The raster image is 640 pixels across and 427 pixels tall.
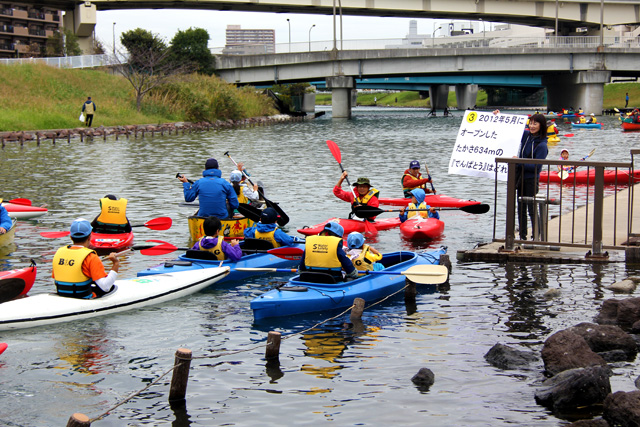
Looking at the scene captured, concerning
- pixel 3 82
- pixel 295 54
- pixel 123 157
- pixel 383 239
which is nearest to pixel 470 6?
pixel 295 54

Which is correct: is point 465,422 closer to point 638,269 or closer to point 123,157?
point 638,269

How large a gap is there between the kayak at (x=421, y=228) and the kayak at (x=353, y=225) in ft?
3.05

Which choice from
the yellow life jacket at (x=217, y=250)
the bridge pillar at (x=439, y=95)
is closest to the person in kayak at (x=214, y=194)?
the yellow life jacket at (x=217, y=250)

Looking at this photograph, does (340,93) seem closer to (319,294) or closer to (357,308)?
(319,294)

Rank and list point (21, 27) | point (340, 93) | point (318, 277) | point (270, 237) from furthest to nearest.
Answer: point (21, 27) → point (340, 93) → point (270, 237) → point (318, 277)

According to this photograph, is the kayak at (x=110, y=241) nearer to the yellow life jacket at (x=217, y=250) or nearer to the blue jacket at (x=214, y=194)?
the blue jacket at (x=214, y=194)

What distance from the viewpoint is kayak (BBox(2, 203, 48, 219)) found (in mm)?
19625

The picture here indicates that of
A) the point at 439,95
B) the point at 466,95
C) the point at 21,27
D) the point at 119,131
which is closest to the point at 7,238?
the point at 119,131

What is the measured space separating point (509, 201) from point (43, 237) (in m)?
10.6

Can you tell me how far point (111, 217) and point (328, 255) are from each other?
6476mm

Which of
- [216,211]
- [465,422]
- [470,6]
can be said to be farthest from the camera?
[470,6]

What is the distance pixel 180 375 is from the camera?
8.38 metres

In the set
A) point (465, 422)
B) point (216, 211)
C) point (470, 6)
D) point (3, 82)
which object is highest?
point (470, 6)

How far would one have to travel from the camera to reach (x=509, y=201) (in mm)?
13695
